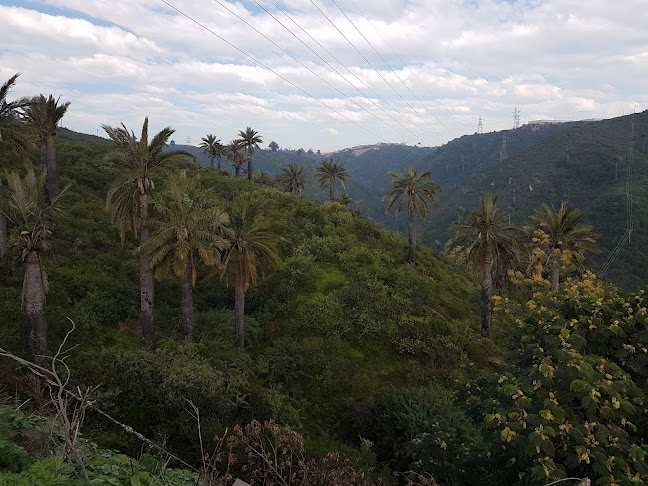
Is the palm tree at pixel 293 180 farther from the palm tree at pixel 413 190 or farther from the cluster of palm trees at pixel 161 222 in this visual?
the cluster of palm trees at pixel 161 222

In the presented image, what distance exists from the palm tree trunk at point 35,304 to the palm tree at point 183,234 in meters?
3.89

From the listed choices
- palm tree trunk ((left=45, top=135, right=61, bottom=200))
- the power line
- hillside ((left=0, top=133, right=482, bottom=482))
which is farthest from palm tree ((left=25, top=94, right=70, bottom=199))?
the power line

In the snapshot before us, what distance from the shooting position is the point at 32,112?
25.6 meters

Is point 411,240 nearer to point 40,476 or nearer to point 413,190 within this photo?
point 413,190

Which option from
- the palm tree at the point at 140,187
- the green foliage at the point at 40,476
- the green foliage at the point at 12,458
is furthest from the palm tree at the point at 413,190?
the green foliage at the point at 40,476

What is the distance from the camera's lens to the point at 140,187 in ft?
55.3

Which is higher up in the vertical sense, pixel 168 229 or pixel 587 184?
pixel 587 184

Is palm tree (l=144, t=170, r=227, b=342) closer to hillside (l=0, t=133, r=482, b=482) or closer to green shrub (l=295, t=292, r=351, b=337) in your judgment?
hillside (l=0, t=133, r=482, b=482)

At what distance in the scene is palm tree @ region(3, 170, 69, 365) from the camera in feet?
44.9

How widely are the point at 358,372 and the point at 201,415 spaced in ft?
31.4

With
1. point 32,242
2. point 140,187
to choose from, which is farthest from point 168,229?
point 32,242

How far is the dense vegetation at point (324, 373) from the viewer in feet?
24.8

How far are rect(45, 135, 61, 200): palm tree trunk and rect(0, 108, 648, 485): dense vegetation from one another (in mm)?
1688

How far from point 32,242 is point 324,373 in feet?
45.4
